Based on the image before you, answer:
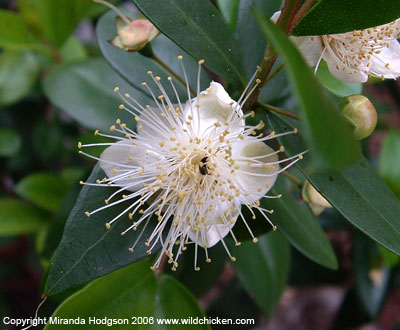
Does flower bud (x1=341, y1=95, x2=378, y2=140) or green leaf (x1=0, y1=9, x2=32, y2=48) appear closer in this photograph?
flower bud (x1=341, y1=95, x2=378, y2=140)

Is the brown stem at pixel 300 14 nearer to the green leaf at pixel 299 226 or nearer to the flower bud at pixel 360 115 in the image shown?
the flower bud at pixel 360 115

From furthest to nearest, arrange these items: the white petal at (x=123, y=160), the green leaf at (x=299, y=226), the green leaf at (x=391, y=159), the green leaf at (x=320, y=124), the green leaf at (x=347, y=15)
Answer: the green leaf at (x=391, y=159) < the green leaf at (x=299, y=226) < the white petal at (x=123, y=160) < the green leaf at (x=347, y=15) < the green leaf at (x=320, y=124)

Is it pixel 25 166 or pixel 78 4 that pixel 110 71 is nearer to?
pixel 78 4

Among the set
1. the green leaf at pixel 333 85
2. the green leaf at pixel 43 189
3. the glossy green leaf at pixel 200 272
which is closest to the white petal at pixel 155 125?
the green leaf at pixel 333 85

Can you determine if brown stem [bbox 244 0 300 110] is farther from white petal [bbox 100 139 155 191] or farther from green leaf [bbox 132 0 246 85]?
white petal [bbox 100 139 155 191]

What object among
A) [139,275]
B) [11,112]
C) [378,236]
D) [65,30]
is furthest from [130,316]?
[11,112]

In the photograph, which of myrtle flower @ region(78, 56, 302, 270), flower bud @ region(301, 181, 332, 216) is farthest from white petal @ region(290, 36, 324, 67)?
flower bud @ region(301, 181, 332, 216)

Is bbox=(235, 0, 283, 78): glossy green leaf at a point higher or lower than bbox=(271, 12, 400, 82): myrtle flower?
lower

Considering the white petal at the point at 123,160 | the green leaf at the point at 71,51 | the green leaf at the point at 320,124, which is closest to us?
the green leaf at the point at 320,124
